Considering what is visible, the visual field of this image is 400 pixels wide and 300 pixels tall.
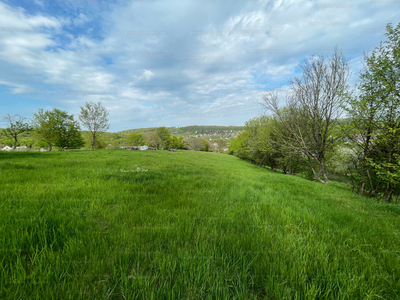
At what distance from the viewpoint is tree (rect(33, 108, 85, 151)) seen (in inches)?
1289

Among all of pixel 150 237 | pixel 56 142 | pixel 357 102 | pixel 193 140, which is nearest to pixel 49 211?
pixel 150 237

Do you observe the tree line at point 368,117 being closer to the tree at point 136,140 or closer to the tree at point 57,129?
the tree at point 57,129

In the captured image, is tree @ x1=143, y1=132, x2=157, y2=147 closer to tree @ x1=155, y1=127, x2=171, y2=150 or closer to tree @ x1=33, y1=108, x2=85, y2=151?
tree @ x1=155, y1=127, x2=171, y2=150

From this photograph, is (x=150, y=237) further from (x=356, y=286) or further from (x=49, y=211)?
(x=356, y=286)

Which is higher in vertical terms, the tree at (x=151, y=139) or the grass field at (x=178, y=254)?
the tree at (x=151, y=139)

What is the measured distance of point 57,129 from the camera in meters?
33.9

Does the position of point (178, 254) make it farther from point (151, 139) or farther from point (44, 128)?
point (151, 139)

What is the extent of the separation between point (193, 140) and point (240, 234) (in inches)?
3827

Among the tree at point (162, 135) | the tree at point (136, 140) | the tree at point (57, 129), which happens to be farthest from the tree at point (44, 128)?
the tree at point (136, 140)

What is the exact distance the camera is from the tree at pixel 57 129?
32.8 meters

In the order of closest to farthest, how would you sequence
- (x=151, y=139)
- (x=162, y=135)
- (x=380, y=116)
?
(x=380, y=116)
(x=162, y=135)
(x=151, y=139)

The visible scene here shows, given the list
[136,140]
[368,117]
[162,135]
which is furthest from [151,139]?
[368,117]

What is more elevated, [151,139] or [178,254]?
[151,139]

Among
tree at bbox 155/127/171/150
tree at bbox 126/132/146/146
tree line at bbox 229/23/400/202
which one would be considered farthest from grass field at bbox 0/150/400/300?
tree at bbox 126/132/146/146
